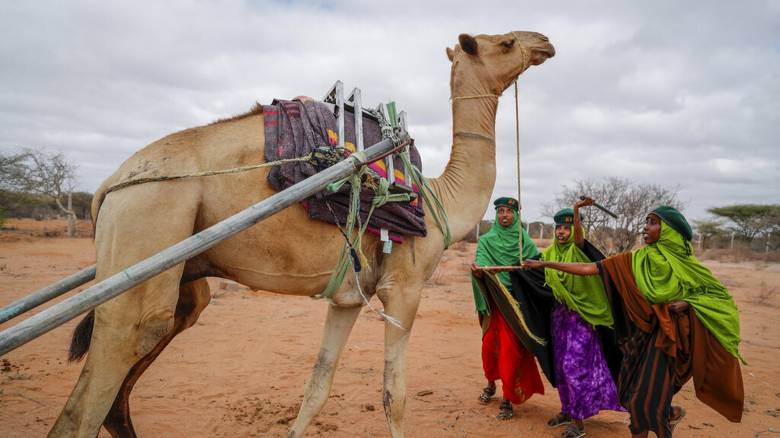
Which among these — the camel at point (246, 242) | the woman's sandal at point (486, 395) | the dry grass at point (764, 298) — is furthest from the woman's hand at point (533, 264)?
the dry grass at point (764, 298)

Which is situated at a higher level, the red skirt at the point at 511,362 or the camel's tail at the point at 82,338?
the camel's tail at the point at 82,338

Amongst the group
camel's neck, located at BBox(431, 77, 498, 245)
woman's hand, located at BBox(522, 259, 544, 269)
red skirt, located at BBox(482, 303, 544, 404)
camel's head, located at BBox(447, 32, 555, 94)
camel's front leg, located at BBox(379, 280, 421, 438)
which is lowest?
red skirt, located at BBox(482, 303, 544, 404)

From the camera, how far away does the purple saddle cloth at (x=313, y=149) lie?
2.69 m

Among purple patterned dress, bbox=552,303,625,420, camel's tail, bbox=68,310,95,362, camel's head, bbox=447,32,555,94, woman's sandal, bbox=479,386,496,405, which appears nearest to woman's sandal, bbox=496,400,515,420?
woman's sandal, bbox=479,386,496,405

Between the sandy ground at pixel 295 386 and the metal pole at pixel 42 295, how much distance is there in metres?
1.98

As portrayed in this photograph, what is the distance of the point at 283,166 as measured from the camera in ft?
8.66

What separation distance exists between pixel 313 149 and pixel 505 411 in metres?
3.62

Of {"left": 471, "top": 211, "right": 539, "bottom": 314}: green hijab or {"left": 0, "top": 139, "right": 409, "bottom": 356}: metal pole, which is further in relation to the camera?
{"left": 471, "top": 211, "right": 539, "bottom": 314}: green hijab

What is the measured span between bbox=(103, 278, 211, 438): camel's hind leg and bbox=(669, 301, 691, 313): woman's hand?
3.57 meters

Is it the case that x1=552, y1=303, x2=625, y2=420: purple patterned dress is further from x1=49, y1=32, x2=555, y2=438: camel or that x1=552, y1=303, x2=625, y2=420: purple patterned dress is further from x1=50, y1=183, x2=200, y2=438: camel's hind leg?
x1=50, y1=183, x2=200, y2=438: camel's hind leg

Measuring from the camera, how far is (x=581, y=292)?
4469 mm

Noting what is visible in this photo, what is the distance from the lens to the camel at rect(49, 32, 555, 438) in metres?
2.28

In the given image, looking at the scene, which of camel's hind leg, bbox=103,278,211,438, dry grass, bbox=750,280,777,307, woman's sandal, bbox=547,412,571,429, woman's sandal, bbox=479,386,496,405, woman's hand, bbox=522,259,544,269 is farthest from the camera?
dry grass, bbox=750,280,777,307

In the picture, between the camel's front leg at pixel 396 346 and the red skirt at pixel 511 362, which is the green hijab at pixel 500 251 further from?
the camel's front leg at pixel 396 346
